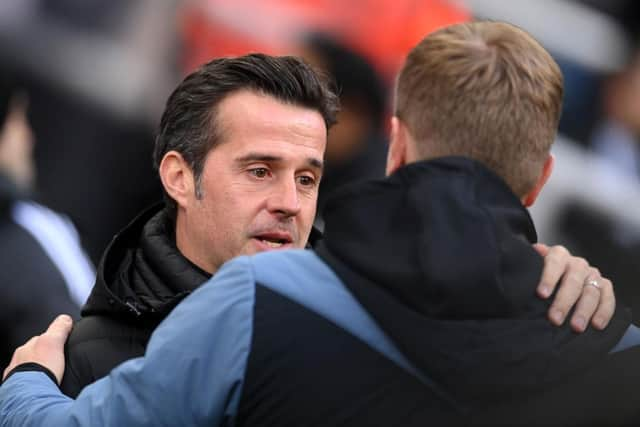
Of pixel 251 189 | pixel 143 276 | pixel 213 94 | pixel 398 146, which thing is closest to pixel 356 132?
pixel 213 94

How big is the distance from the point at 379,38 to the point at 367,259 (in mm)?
3719

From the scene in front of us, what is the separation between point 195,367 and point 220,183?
0.89m

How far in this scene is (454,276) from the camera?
5.39 feet

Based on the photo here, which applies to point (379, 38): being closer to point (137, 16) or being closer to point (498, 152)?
point (137, 16)

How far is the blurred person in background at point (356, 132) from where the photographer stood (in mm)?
5152

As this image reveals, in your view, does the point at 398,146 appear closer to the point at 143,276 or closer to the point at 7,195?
the point at 143,276

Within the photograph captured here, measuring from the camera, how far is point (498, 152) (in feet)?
5.73

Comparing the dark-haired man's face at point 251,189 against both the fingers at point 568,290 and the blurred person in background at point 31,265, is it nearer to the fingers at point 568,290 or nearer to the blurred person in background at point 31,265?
the fingers at point 568,290

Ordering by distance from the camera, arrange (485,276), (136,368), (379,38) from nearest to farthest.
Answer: (485,276) < (136,368) < (379,38)

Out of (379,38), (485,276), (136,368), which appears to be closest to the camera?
(485,276)

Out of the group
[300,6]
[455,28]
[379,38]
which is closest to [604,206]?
[379,38]

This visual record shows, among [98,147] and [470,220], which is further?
[98,147]

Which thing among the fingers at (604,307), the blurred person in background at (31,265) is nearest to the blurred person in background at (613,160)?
the blurred person in background at (31,265)

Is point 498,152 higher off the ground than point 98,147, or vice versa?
point 498,152
